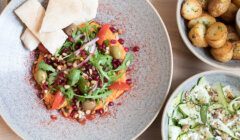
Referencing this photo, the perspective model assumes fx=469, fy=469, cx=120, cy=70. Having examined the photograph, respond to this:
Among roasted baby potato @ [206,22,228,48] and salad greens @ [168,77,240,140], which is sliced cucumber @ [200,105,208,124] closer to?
salad greens @ [168,77,240,140]

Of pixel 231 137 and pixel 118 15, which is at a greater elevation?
pixel 118 15

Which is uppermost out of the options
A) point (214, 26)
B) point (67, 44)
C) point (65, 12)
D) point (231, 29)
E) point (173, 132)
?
point (65, 12)

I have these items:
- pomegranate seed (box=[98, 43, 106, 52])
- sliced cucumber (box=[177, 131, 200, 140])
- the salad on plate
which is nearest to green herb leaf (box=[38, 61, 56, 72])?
the salad on plate

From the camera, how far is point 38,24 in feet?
6.28

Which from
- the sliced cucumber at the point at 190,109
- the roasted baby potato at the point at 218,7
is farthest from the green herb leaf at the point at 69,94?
the roasted baby potato at the point at 218,7

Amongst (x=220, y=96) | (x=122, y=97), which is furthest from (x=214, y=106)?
(x=122, y=97)

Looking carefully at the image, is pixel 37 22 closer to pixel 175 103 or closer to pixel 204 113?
pixel 175 103

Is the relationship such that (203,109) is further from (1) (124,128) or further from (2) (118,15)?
(2) (118,15)

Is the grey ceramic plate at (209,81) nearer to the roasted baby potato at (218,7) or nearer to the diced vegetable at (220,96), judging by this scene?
the diced vegetable at (220,96)

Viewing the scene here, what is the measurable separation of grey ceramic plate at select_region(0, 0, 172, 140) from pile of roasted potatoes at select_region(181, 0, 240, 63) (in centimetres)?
12

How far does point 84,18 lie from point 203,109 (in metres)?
0.62

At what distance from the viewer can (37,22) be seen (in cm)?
191

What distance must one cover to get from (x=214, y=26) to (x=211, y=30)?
0.02 meters

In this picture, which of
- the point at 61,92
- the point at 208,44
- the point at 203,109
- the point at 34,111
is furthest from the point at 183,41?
the point at 34,111
